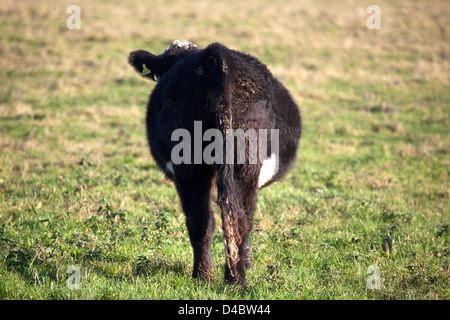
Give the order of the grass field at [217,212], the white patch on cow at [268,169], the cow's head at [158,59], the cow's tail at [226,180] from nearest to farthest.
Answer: the cow's tail at [226,180], the white patch on cow at [268,169], the grass field at [217,212], the cow's head at [158,59]

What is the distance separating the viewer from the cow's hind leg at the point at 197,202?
3.47 meters

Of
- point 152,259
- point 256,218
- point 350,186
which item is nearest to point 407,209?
point 350,186

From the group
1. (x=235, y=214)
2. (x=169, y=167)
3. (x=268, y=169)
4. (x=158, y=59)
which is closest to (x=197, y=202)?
(x=235, y=214)

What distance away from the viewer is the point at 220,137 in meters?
3.32

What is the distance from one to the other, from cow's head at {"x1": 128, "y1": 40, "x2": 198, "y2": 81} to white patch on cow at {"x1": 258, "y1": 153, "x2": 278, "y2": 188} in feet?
4.79

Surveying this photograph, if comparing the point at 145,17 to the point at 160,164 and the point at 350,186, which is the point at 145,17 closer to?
the point at 350,186

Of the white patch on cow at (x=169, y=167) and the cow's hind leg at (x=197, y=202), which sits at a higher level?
the white patch on cow at (x=169, y=167)

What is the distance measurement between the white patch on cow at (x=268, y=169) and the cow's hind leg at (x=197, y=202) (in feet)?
1.42

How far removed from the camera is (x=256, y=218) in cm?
562

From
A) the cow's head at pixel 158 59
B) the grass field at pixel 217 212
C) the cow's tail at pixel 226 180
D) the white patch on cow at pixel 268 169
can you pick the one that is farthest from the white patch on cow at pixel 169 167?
the cow's head at pixel 158 59

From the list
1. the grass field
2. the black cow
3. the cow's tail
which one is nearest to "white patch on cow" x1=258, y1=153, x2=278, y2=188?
the black cow

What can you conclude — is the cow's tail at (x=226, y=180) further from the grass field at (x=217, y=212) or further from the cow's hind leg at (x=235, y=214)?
the grass field at (x=217, y=212)

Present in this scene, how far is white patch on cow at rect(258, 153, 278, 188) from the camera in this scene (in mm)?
3621

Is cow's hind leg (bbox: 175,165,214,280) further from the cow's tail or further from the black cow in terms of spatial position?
the cow's tail
